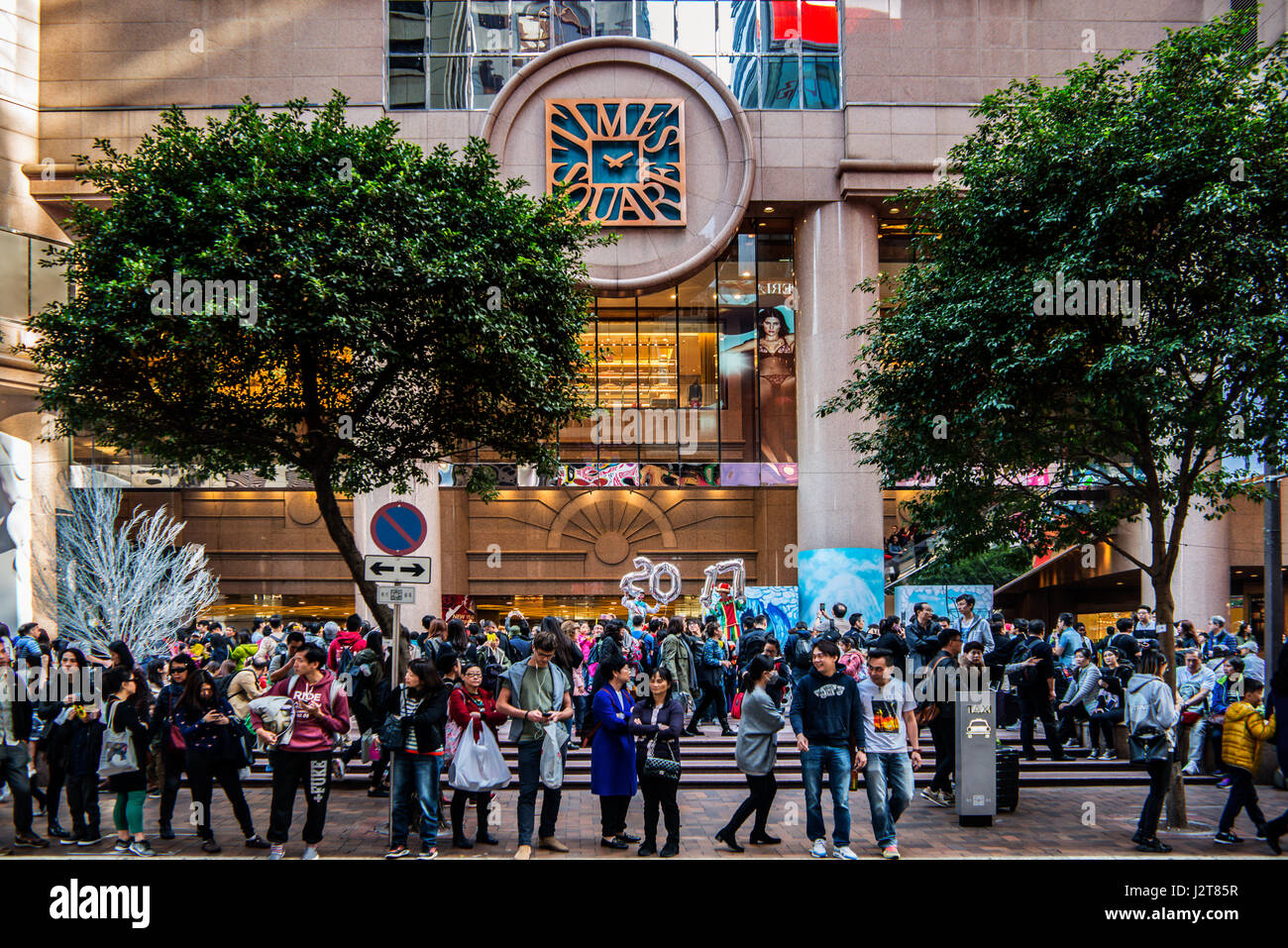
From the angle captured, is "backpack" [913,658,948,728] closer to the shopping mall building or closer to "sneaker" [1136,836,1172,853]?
"sneaker" [1136,836,1172,853]

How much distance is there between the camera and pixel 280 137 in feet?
38.0

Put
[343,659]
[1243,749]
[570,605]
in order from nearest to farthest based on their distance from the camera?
[1243,749], [343,659], [570,605]

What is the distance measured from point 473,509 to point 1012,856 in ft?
79.4

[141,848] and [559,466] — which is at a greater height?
[559,466]

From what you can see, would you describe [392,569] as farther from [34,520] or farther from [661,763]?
[34,520]

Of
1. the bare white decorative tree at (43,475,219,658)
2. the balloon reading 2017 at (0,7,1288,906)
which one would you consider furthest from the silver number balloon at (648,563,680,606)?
the bare white decorative tree at (43,475,219,658)

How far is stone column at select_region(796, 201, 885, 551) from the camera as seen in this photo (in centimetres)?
2444

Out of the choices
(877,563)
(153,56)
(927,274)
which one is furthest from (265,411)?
(153,56)

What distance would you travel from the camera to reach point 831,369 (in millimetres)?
24703

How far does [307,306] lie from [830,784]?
745 centimetres

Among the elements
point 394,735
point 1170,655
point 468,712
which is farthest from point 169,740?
point 1170,655

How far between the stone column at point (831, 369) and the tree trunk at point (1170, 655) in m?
13.5

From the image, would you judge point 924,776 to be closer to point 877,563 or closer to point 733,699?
point 733,699

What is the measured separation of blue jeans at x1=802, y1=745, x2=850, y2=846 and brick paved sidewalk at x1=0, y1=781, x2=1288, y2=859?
59 centimetres
